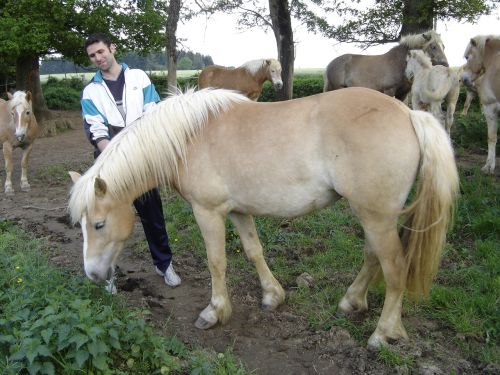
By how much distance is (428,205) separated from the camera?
102 inches

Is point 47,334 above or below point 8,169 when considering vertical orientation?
above

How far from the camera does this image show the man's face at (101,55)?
10.9 feet

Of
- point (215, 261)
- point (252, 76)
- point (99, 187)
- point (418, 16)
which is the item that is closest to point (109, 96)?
point (99, 187)

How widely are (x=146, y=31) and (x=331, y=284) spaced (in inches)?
473

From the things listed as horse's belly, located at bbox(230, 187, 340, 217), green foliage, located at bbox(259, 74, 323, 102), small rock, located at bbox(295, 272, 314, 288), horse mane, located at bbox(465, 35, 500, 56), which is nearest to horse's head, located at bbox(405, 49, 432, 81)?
horse mane, located at bbox(465, 35, 500, 56)

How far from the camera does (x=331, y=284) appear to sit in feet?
11.8

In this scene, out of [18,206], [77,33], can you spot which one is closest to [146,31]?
[77,33]

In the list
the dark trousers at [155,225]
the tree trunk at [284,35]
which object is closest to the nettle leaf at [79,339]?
the dark trousers at [155,225]

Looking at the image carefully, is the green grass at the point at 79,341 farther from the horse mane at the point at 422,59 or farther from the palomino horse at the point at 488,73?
the horse mane at the point at 422,59

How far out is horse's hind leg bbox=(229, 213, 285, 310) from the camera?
131 inches

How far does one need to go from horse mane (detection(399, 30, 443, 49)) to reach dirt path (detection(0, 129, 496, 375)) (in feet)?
21.6

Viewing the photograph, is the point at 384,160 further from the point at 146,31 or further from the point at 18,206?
the point at 146,31

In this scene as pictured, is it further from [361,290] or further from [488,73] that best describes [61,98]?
[361,290]

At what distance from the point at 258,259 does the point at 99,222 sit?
4.10ft
